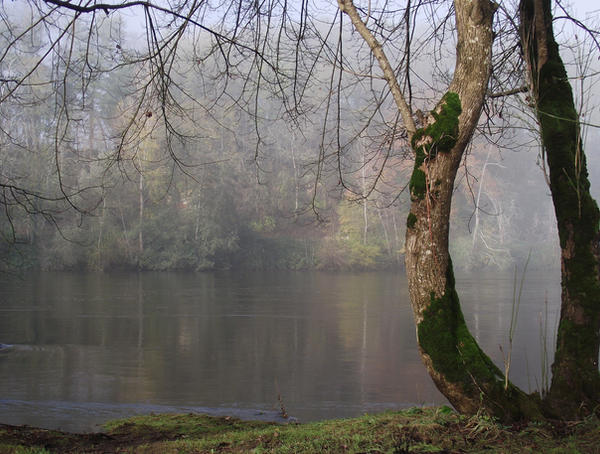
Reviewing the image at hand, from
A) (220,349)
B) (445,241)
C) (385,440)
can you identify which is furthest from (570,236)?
(220,349)

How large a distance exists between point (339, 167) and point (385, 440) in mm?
2414

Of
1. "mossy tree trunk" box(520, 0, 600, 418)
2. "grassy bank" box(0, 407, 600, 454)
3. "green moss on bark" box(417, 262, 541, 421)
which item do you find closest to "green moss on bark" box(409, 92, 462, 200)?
"mossy tree trunk" box(520, 0, 600, 418)

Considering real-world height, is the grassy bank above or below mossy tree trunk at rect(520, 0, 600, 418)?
below

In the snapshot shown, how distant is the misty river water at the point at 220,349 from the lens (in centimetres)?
903

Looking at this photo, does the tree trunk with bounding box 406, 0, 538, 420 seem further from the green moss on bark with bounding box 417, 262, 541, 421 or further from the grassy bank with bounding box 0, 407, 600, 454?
the grassy bank with bounding box 0, 407, 600, 454

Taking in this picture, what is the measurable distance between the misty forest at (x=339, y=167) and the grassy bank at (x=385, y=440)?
0.23 m

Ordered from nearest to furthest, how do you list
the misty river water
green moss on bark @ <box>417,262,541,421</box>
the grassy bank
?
1. the grassy bank
2. green moss on bark @ <box>417,262,541,421</box>
3. the misty river water

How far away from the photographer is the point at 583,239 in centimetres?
443

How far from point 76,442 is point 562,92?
445cm

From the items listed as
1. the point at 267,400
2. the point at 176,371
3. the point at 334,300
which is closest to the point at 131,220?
the point at 334,300

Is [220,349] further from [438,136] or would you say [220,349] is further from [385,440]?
[438,136]

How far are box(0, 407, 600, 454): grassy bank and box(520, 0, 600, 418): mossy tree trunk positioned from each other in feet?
1.16

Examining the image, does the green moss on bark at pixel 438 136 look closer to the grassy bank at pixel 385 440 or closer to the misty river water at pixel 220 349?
the misty river water at pixel 220 349

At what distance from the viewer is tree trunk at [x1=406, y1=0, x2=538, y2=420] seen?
A: 414cm
